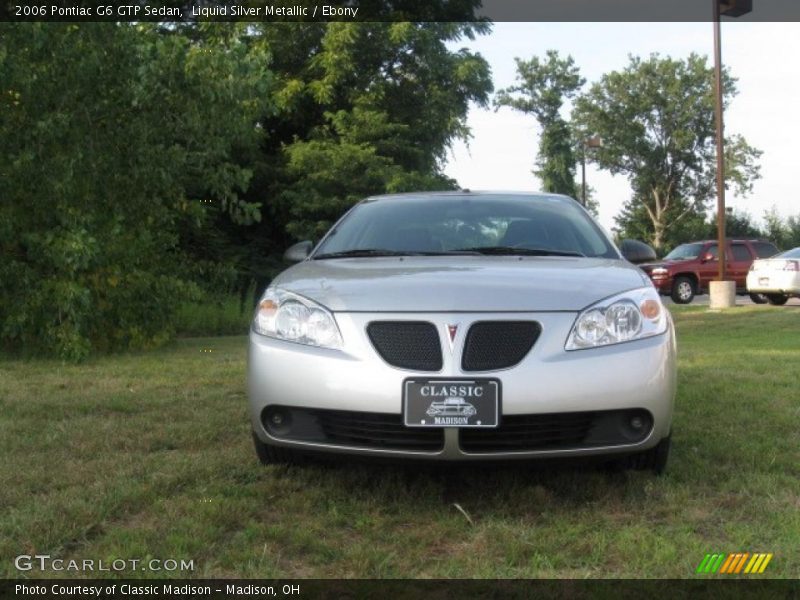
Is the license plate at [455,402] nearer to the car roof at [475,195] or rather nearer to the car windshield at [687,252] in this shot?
the car roof at [475,195]

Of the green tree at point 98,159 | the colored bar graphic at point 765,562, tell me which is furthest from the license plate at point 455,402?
the green tree at point 98,159

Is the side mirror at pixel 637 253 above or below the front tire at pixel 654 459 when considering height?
above

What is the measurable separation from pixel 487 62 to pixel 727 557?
19.6 m

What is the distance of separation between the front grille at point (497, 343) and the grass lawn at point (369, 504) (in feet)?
1.44

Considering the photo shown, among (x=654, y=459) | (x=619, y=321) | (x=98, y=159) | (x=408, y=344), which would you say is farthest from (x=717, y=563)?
(x=98, y=159)

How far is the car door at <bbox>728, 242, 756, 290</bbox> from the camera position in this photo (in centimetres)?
2181

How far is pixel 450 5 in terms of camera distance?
20.7 metres

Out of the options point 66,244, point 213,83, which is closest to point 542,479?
point 66,244

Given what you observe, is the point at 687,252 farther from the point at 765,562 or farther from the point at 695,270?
the point at 765,562

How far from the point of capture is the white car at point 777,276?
17.1 m

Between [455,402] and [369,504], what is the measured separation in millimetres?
617

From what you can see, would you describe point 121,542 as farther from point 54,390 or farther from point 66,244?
point 66,244

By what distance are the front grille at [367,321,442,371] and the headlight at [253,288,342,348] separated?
17 cm

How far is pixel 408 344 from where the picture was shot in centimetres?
317
